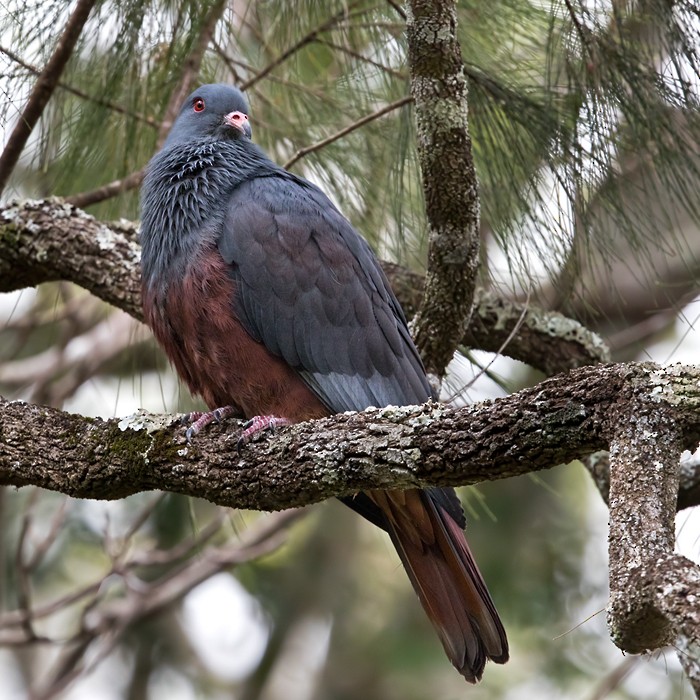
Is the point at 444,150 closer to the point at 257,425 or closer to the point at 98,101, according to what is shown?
the point at 257,425

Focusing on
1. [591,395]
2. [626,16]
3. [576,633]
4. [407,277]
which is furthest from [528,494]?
[591,395]

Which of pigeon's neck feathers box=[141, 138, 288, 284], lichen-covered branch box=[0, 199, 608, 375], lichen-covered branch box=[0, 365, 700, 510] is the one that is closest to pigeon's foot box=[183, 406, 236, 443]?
lichen-covered branch box=[0, 365, 700, 510]

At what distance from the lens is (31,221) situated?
3365mm

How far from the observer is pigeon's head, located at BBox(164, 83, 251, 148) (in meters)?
3.58

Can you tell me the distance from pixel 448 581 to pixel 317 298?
996mm

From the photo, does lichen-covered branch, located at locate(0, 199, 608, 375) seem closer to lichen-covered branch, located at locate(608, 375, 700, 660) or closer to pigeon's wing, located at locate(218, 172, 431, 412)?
pigeon's wing, located at locate(218, 172, 431, 412)

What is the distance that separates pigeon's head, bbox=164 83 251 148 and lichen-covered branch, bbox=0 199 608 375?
429mm

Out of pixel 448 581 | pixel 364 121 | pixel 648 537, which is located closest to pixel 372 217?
pixel 364 121

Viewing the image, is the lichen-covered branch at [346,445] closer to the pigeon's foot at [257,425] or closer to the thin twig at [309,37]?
the pigeon's foot at [257,425]

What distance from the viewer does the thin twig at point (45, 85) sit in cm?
304

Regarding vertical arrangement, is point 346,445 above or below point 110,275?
below

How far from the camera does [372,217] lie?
387 cm

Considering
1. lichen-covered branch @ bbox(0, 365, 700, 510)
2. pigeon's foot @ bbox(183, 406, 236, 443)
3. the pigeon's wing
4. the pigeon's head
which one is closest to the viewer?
lichen-covered branch @ bbox(0, 365, 700, 510)

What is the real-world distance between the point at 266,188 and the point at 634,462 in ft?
6.34
